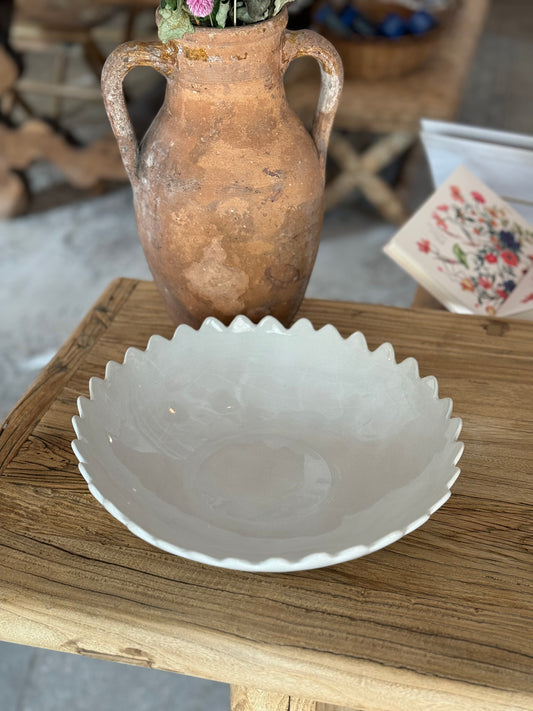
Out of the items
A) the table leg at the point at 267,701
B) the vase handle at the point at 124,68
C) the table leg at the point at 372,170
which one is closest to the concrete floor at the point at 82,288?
the table leg at the point at 372,170

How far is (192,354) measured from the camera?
0.79m

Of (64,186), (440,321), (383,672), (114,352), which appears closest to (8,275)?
(64,186)

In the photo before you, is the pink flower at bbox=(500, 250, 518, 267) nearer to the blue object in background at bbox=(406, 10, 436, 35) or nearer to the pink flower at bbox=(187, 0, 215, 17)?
the pink flower at bbox=(187, 0, 215, 17)

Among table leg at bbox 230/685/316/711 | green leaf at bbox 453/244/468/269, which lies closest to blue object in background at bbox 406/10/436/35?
green leaf at bbox 453/244/468/269

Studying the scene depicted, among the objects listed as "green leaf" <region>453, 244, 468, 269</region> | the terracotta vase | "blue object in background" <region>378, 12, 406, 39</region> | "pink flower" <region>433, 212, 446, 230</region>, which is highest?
the terracotta vase

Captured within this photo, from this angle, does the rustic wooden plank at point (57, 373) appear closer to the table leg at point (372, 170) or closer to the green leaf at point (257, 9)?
the green leaf at point (257, 9)

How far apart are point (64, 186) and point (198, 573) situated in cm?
226

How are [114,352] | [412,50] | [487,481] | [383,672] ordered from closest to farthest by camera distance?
[383,672] < [487,481] < [114,352] < [412,50]

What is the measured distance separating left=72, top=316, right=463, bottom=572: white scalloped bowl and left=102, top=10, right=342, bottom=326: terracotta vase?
0.22 ft

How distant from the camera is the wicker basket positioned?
2072 mm

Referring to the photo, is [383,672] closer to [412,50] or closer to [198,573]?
[198,573]

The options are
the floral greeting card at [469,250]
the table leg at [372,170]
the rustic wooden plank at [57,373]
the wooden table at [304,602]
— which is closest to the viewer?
the wooden table at [304,602]

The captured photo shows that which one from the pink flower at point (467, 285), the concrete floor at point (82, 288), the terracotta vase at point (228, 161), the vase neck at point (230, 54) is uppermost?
the vase neck at point (230, 54)

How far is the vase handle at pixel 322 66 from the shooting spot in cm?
76
